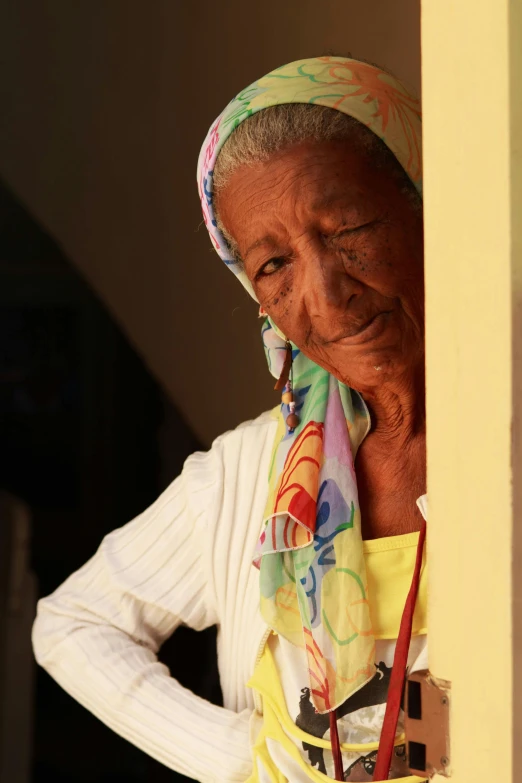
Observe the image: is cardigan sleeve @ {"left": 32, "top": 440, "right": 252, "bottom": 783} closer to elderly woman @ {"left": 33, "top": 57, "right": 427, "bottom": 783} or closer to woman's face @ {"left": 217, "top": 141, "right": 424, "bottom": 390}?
elderly woman @ {"left": 33, "top": 57, "right": 427, "bottom": 783}

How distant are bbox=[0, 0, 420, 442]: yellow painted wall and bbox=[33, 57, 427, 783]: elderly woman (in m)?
1.11

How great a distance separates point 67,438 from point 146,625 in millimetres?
1160

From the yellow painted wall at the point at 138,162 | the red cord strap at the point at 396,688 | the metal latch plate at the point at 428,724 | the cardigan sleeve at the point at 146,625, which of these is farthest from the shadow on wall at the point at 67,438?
the metal latch plate at the point at 428,724

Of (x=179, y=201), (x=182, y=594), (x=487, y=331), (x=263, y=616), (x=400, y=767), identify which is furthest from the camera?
(x=179, y=201)

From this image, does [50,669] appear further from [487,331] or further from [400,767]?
[487,331]

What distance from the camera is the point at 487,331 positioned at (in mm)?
617

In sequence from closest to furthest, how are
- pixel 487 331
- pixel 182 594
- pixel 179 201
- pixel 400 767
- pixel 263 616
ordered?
pixel 487 331 → pixel 400 767 → pixel 263 616 → pixel 182 594 → pixel 179 201

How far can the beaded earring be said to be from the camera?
1402 mm

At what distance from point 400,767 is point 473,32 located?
0.91m

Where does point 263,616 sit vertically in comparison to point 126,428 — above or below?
below

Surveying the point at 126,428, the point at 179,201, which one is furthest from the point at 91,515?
the point at 179,201

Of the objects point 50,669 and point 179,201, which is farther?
point 179,201

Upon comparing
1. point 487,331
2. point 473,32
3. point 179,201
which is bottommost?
point 487,331

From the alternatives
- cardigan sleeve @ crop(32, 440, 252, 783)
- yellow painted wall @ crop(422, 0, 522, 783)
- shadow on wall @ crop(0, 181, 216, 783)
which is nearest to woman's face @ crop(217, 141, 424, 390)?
cardigan sleeve @ crop(32, 440, 252, 783)
